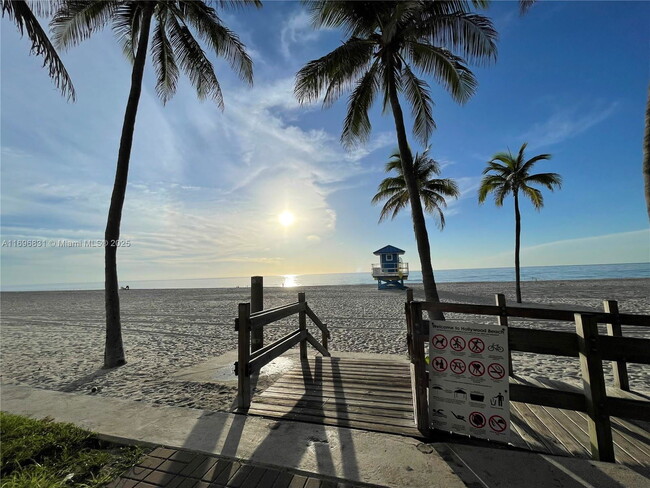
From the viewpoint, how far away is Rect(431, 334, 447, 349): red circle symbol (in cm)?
292

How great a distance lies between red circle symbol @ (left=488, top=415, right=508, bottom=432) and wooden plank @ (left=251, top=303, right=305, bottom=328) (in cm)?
277

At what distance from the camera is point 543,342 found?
2.66 m

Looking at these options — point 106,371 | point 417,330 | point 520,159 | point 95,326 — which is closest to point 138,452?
point 417,330

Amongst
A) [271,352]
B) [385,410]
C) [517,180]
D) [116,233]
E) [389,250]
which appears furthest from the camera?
[389,250]

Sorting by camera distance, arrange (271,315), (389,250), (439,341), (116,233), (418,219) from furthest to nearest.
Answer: (389,250) < (418,219) < (116,233) < (271,315) < (439,341)

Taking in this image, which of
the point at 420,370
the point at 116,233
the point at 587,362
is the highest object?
the point at 116,233

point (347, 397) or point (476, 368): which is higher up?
point (476, 368)

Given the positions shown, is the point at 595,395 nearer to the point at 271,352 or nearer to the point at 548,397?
the point at 548,397

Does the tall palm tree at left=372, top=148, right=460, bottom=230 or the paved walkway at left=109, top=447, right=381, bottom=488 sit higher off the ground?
the tall palm tree at left=372, top=148, right=460, bottom=230

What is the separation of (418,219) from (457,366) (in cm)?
503

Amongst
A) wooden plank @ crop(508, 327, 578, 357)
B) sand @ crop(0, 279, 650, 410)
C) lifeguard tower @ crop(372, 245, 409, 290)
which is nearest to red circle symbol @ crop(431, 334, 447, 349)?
wooden plank @ crop(508, 327, 578, 357)

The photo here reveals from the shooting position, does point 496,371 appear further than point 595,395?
Yes

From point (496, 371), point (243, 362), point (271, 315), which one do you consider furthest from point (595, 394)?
point (271, 315)

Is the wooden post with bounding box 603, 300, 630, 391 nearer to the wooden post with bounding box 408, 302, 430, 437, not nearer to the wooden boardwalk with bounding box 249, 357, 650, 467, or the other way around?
Answer: the wooden boardwalk with bounding box 249, 357, 650, 467
